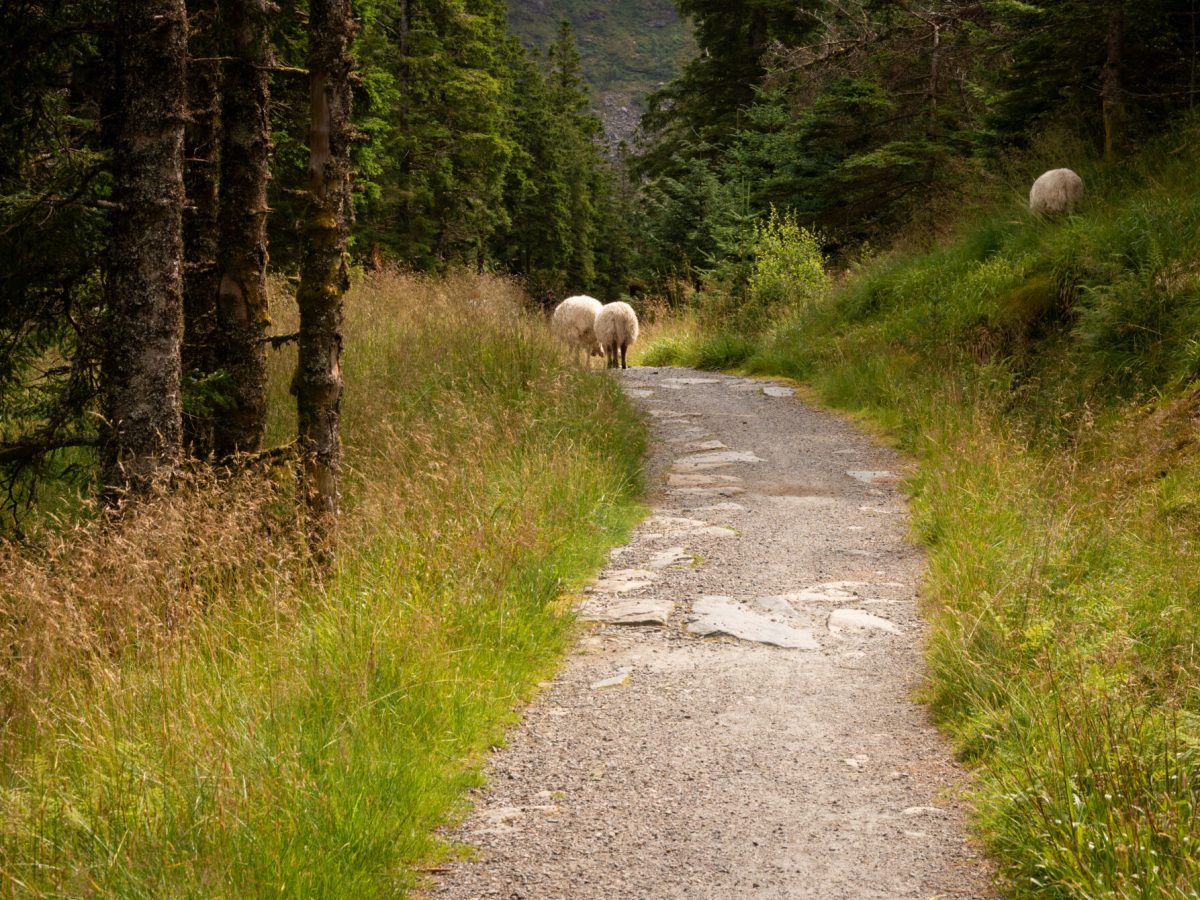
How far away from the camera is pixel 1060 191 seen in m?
12.9

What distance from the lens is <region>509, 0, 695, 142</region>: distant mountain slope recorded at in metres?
162

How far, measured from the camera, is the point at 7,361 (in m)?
7.69

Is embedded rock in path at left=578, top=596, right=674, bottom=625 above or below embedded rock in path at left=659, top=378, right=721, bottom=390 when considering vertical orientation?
below

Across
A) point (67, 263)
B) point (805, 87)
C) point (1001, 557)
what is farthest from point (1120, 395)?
point (805, 87)

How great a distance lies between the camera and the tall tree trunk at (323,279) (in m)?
6.96

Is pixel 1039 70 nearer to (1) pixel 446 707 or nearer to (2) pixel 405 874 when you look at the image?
(1) pixel 446 707

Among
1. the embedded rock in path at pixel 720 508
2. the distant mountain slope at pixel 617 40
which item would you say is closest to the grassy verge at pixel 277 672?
the embedded rock in path at pixel 720 508

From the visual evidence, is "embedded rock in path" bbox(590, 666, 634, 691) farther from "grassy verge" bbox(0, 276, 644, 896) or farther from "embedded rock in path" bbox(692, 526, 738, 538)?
"embedded rock in path" bbox(692, 526, 738, 538)

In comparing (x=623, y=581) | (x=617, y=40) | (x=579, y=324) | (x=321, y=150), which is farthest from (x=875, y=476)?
(x=617, y=40)

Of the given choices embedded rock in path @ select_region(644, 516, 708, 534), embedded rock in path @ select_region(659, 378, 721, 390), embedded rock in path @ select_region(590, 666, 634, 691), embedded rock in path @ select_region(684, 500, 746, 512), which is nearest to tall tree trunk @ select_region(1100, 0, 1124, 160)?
embedded rock in path @ select_region(659, 378, 721, 390)

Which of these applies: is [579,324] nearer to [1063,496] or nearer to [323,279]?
A: [323,279]

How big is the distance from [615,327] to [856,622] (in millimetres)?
12513

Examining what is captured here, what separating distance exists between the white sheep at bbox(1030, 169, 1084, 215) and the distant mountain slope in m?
142

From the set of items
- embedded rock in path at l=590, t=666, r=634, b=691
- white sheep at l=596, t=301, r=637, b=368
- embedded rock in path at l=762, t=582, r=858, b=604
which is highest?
white sheep at l=596, t=301, r=637, b=368
